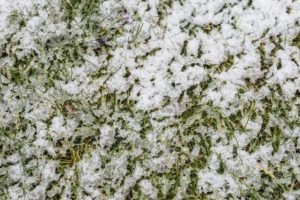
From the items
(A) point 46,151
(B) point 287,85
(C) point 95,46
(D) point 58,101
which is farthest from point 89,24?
(B) point 287,85

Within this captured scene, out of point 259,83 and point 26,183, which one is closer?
point 26,183

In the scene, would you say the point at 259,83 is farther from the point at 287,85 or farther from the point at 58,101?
the point at 58,101

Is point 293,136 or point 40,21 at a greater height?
point 40,21

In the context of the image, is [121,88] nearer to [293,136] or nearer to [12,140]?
[12,140]

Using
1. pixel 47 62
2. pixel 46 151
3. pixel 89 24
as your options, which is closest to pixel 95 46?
pixel 89 24

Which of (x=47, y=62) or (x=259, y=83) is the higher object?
(x=259, y=83)

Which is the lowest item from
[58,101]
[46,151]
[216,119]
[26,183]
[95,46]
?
[26,183]
